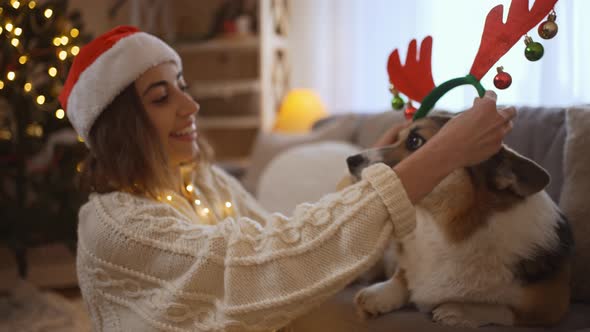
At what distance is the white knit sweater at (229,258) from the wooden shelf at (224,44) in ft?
10.0

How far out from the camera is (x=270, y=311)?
3.09ft

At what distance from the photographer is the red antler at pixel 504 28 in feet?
3.09

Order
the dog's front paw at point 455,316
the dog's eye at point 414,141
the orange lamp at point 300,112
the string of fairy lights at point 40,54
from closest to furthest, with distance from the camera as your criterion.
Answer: the dog's front paw at point 455,316, the dog's eye at point 414,141, the string of fairy lights at point 40,54, the orange lamp at point 300,112

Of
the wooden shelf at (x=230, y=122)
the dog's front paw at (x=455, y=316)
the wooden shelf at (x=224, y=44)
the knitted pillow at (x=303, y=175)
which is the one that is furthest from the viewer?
the wooden shelf at (x=230, y=122)

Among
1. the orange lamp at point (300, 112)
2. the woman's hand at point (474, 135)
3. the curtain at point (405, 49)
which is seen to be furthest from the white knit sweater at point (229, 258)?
the orange lamp at point (300, 112)

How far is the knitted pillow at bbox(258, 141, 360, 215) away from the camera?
215cm

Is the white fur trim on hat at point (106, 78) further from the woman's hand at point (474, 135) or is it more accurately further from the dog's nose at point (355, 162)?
the woman's hand at point (474, 135)

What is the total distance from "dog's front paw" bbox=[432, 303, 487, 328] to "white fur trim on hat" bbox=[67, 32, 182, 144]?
2.85 feet

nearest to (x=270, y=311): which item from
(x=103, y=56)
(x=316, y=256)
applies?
(x=316, y=256)

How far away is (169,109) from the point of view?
135 cm

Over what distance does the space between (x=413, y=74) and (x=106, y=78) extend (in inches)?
28.0

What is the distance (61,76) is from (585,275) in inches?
84.5

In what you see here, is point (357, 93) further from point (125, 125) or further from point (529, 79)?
point (125, 125)

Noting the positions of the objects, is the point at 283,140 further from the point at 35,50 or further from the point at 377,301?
the point at 377,301
